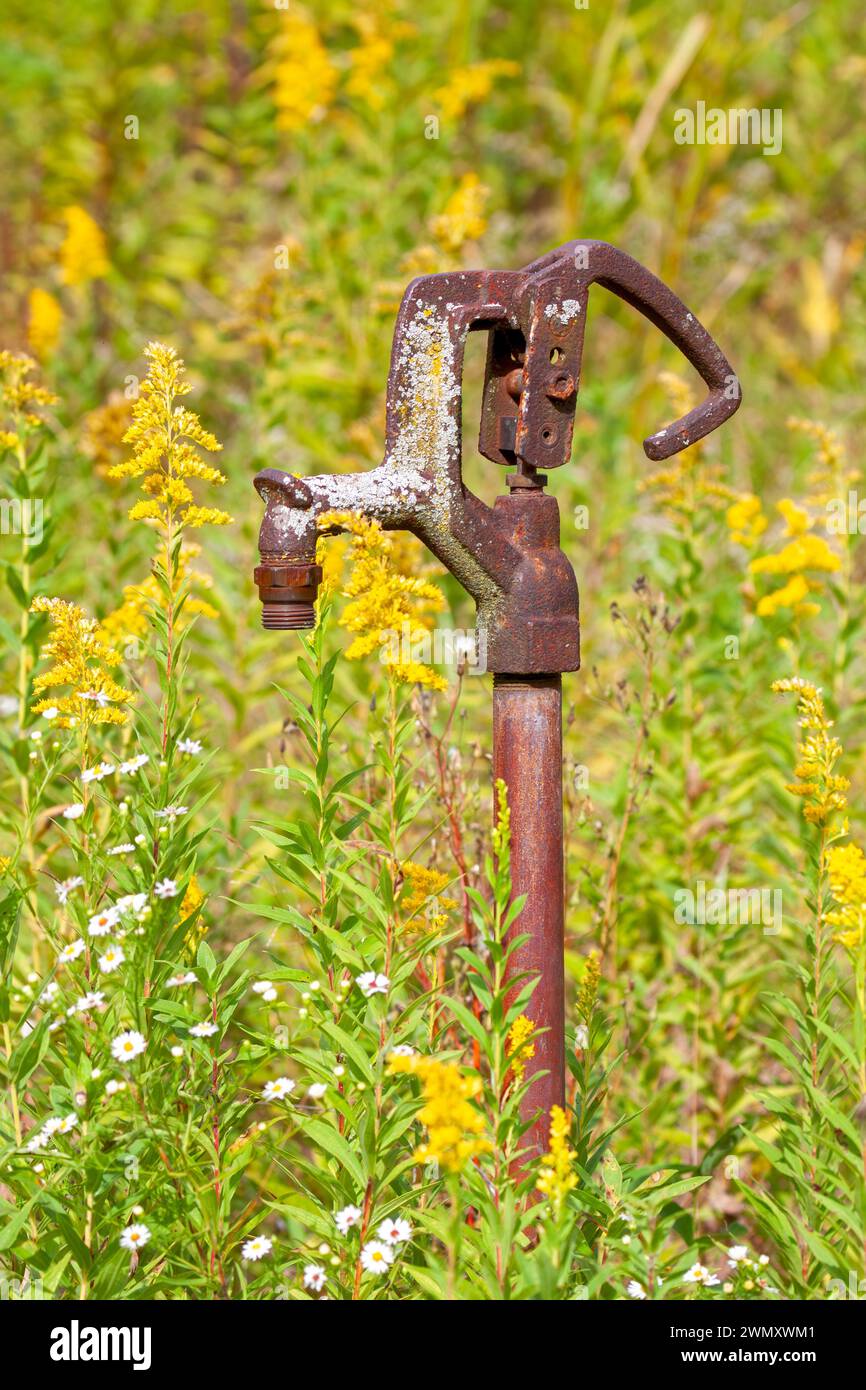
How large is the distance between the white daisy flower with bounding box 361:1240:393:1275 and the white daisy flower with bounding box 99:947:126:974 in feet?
1.28

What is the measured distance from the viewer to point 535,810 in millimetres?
1685

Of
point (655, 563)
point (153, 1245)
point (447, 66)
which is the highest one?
point (447, 66)

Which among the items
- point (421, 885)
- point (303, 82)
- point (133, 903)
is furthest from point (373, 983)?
point (303, 82)

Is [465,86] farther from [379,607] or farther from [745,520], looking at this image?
[379,607]

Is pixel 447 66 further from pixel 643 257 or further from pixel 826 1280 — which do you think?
pixel 826 1280

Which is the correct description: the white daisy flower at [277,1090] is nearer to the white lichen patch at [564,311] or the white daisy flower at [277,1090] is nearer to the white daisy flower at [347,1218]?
the white daisy flower at [347,1218]

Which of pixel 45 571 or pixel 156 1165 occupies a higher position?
pixel 45 571

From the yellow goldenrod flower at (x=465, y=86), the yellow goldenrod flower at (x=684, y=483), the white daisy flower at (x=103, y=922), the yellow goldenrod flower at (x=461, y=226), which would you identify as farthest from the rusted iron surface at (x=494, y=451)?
the yellow goldenrod flower at (x=465, y=86)

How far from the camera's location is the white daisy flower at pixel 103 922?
1.59 m

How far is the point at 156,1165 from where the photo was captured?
1.57 meters

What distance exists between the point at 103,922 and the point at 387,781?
14.4 inches

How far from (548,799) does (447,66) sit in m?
4.15

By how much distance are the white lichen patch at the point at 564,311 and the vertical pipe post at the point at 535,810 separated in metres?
0.40

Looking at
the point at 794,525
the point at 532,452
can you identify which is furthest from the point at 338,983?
the point at 794,525
